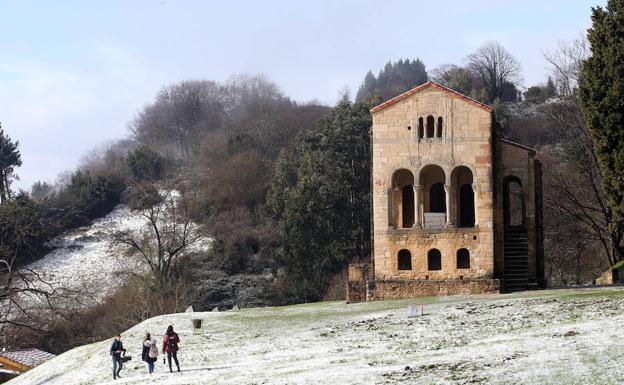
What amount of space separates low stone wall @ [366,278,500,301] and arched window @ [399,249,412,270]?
1.10 metres

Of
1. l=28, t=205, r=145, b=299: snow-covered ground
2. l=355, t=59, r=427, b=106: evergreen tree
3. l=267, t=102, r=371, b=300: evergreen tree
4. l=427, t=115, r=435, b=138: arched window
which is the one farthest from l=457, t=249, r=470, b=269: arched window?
l=355, t=59, r=427, b=106: evergreen tree

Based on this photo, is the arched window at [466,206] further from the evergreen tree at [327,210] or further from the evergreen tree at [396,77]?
the evergreen tree at [396,77]

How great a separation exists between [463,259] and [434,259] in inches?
56.8

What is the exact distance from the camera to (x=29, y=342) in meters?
83.2

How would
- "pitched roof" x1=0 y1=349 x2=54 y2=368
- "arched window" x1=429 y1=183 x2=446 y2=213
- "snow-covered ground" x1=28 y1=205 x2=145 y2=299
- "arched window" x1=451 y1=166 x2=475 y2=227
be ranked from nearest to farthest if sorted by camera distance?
"arched window" x1=451 y1=166 x2=475 y2=227, "arched window" x1=429 y1=183 x2=446 y2=213, "pitched roof" x1=0 y1=349 x2=54 y2=368, "snow-covered ground" x1=28 y1=205 x2=145 y2=299

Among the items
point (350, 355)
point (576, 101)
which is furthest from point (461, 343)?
point (576, 101)

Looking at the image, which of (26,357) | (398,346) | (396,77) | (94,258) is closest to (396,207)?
(398,346)

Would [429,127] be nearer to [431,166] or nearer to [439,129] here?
[439,129]

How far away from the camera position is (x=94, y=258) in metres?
107

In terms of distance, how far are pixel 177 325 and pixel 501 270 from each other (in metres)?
16.6

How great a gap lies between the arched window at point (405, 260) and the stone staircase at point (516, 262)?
15.7 feet

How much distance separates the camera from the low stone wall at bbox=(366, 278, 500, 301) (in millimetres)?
57219

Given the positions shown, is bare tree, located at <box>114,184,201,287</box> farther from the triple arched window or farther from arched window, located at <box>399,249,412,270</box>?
the triple arched window

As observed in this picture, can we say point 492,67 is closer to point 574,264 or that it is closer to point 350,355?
point 574,264
